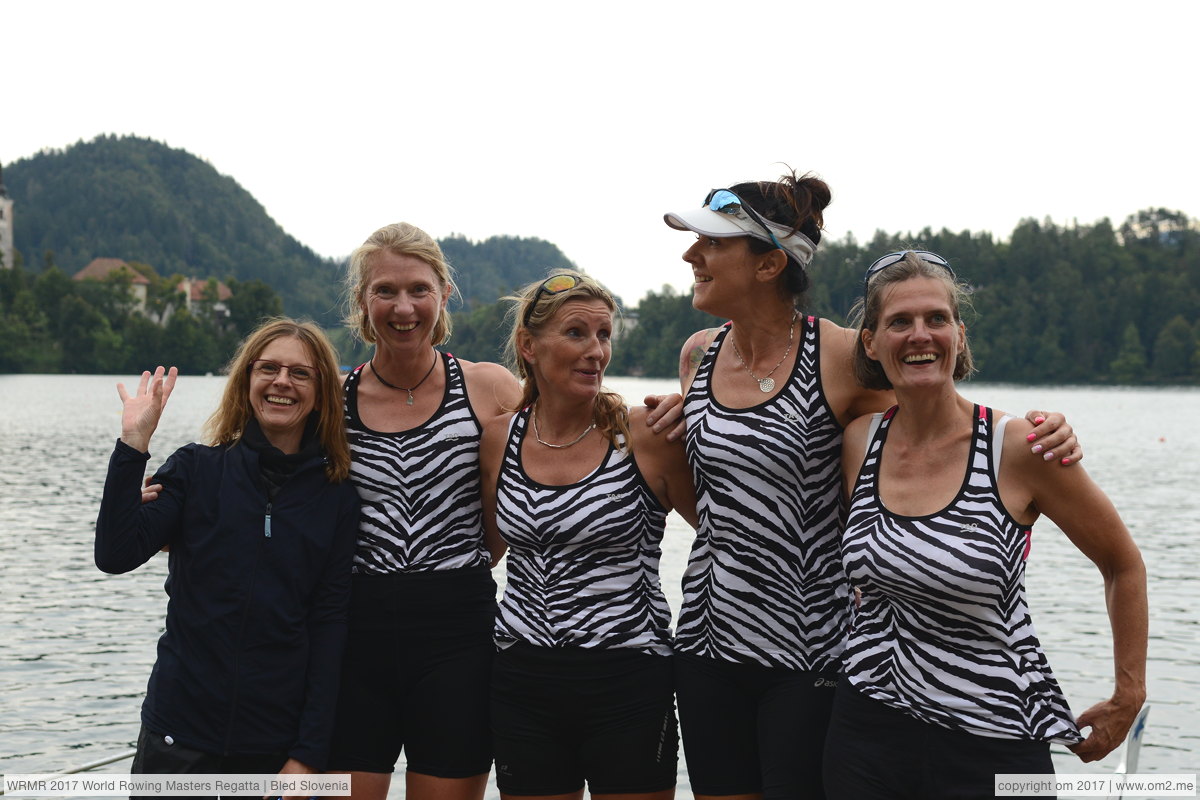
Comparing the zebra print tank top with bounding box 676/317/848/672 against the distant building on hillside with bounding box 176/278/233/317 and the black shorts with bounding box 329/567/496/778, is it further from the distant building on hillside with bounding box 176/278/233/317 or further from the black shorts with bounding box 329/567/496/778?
the distant building on hillside with bounding box 176/278/233/317

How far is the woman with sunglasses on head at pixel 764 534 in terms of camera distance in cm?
410

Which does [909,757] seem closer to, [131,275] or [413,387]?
[413,387]

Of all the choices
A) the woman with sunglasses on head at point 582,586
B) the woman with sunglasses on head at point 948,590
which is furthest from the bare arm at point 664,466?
the woman with sunglasses on head at point 948,590

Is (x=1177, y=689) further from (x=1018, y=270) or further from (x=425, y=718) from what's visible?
(x=1018, y=270)

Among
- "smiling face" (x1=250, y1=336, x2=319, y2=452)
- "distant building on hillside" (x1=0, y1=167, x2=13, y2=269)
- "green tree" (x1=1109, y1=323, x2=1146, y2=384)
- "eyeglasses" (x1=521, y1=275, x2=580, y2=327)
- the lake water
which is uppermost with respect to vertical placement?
"distant building on hillside" (x1=0, y1=167, x2=13, y2=269)

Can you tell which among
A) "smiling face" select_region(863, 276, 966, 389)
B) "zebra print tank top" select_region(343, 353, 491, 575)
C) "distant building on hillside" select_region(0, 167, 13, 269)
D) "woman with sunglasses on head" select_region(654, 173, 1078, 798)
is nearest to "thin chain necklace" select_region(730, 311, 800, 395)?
"woman with sunglasses on head" select_region(654, 173, 1078, 798)

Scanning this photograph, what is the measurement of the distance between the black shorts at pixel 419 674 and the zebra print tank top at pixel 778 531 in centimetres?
98

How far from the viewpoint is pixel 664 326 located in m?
119

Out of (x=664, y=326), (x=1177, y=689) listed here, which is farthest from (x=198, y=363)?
(x=1177, y=689)

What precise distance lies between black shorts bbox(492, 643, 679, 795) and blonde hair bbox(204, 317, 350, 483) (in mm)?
1075

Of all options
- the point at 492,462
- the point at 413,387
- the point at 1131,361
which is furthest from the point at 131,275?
the point at 492,462

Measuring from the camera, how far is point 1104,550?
3605 millimetres

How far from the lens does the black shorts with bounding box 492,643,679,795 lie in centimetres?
419

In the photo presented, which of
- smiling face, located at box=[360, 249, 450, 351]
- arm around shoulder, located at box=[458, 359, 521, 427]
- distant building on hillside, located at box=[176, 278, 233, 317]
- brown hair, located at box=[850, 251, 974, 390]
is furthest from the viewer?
distant building on hillside, located at box=[176, 278, 233, 317]
